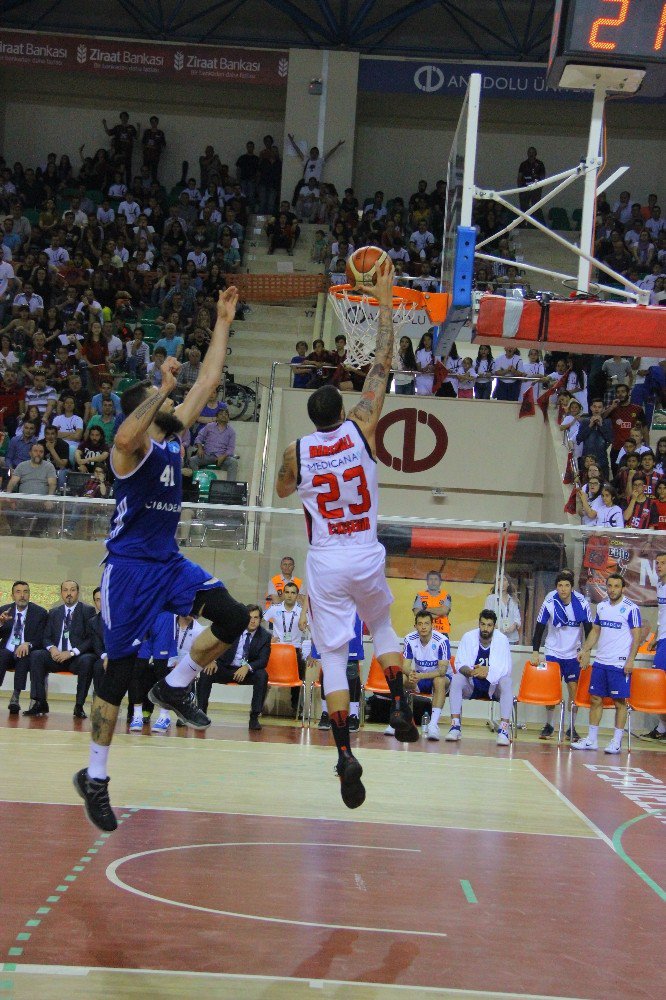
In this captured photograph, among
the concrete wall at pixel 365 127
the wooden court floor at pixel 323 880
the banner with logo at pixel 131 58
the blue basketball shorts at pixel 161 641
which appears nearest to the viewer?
the wooden court floor at pixel 323 880

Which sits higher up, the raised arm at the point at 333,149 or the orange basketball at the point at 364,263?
the raised arm at the point at 333,149

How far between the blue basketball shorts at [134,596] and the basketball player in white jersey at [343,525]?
2.27ft

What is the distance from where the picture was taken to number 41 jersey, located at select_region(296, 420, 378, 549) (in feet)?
19.1

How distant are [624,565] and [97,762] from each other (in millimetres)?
8580

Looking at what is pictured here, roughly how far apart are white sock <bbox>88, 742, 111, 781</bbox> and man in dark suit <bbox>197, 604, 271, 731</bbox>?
6.38m

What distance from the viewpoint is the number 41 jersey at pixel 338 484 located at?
19.1 ft

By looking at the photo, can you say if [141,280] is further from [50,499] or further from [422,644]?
[422,644]

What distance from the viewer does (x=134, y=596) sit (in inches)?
231

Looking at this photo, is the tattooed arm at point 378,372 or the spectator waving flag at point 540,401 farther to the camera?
the spectator waving flag at point 540,401

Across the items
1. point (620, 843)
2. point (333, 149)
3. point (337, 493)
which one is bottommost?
point (620, 843)

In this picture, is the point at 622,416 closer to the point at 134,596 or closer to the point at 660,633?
the point at 660,633

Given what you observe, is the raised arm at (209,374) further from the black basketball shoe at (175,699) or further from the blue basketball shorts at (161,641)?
the blue basketball shorts at (161,641)

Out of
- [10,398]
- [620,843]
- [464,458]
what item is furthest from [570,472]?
[620,843]

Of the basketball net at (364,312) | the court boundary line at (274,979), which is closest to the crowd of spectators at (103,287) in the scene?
the basketball net at (364,312)
